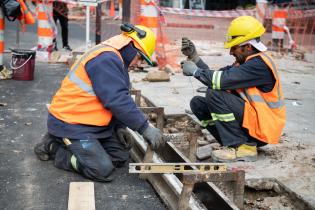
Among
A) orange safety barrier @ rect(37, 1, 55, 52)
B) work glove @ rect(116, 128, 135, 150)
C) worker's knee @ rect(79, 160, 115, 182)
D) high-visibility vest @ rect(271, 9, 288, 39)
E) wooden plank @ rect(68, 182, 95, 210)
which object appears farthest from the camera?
high-visibility vest @ rect(271, 9, 288, 39)

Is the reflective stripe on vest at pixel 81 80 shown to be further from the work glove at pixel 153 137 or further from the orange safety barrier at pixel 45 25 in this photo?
the orange safety barrier at pixel 45 25

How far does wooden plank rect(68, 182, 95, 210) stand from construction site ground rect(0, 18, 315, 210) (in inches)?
2.0

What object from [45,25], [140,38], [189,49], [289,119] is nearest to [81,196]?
[140,38]

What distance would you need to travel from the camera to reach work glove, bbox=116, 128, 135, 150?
4668 mm

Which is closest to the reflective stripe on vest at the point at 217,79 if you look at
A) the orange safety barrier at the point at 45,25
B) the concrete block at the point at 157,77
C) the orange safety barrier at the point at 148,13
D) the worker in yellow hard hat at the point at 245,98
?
the worker in yellow hard hat at the point at 245,98

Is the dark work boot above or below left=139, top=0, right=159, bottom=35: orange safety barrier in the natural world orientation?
below

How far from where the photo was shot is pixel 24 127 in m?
5.87

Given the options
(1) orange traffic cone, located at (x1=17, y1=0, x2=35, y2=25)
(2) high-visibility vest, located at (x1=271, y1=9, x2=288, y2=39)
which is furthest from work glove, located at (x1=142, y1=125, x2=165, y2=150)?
(2) high-visibility vest, located at (x1=271, y1=9, x2=288, y2=39)

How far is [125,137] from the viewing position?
4.73 metres

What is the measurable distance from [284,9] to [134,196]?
10563 mm

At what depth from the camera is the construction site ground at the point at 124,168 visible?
404cm

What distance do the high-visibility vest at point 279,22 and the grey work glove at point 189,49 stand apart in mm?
8648

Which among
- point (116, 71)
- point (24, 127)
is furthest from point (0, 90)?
point (116, 71)

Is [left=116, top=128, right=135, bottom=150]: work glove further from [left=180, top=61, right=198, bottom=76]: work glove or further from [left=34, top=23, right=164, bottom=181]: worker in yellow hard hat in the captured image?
[left=180, top=61, right=198, bottom=76]: work glove
